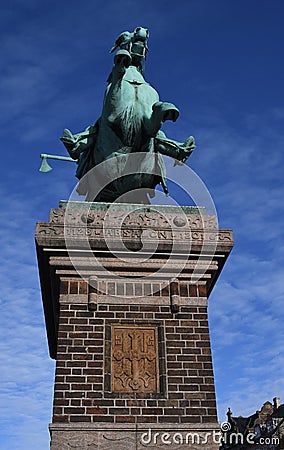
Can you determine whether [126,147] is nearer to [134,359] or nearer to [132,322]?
[132,322]

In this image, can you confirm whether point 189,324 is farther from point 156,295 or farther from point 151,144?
point 151,144

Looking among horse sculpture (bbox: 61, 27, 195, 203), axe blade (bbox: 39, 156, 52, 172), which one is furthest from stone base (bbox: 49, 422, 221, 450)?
axe blade (bbox: 39, 156, 52, 172)

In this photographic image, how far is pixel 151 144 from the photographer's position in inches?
428

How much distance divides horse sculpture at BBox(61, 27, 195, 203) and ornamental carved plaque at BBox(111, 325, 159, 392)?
2921 mm

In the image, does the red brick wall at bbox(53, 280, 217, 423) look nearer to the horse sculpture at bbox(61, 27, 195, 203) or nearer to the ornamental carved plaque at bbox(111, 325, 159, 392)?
the ornamental carved plaque at bbox(111, 325, 159, 392)

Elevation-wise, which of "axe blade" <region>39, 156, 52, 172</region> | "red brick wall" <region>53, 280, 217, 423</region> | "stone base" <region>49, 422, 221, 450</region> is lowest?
"stone base" <region>49, 422, 221, 450</region>

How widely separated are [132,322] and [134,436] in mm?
1778

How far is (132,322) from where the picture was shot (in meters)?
8.77

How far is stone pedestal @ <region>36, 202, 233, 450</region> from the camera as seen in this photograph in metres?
7.90

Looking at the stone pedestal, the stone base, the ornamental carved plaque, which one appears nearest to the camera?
the stone base

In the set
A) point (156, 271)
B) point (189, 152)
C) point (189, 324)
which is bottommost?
point (189, 324)

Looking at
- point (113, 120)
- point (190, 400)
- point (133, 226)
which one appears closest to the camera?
point (190, 400)

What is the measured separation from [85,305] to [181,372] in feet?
6.20

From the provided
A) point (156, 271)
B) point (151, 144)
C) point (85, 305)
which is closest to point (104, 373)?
point (85, 305)
